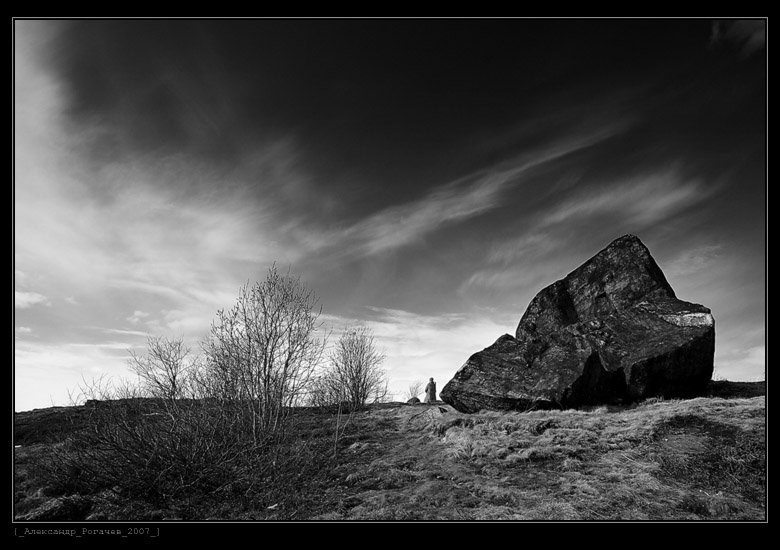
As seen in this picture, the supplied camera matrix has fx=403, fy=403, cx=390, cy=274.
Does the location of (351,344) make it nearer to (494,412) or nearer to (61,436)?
(494,412)

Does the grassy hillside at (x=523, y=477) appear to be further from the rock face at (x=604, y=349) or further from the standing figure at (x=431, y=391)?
the standing figure at (x=431, y=391)

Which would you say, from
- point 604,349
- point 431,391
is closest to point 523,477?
point 604,349

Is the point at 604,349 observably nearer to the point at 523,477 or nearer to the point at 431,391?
the point at 523,477

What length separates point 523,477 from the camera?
8227 mm

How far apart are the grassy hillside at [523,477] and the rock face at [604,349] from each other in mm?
757

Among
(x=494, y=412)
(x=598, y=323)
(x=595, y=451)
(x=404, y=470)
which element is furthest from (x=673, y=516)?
(x=598, y=323)

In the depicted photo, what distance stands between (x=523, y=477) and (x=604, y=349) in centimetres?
631

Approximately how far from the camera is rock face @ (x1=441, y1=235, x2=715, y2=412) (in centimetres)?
1183

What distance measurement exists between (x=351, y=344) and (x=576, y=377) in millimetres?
13005

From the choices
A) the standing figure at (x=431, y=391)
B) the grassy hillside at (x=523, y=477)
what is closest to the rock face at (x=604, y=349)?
the grassy hillside at (x=523, y=477)

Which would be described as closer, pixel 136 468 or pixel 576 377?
pixel 136 468

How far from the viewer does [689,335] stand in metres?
11.6

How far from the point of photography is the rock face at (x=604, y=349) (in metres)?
→ 11.8

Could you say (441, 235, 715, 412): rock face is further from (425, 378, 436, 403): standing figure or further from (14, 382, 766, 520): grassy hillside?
(425, 378, 436, 403): standing figure
